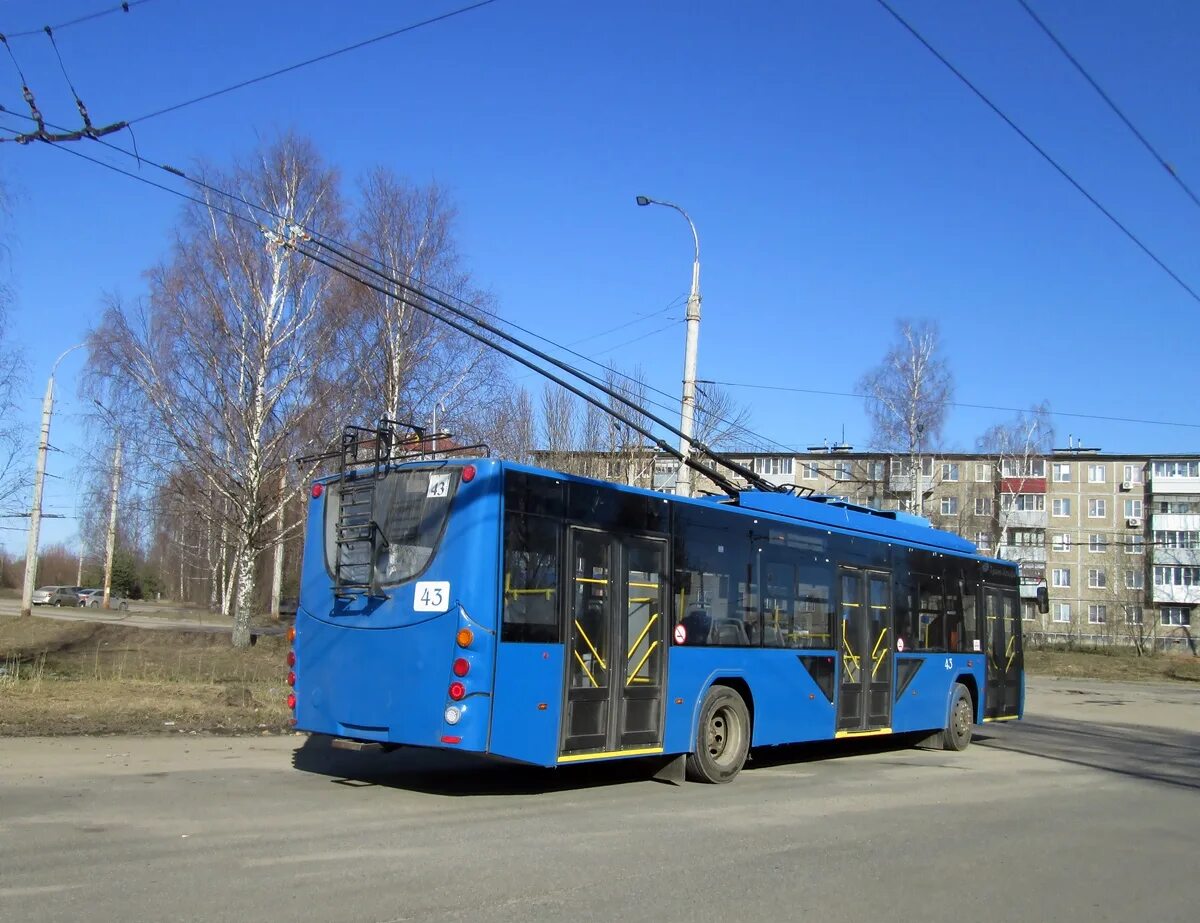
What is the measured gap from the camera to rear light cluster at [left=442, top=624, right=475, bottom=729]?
9.00 m

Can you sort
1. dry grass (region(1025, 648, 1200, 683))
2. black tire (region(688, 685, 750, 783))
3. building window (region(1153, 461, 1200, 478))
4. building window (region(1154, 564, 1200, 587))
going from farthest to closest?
building window (region(1153, 461, 1200, 478)) < building window (region(1154, 564, 1200, 587)) < dry grass (region(1025, 648, 1200, 683)) < black tire (region(688, 685, 750, 783))

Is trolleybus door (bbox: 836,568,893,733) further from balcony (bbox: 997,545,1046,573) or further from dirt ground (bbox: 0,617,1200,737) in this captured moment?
balcony (bbox: 997,545,1046,573)

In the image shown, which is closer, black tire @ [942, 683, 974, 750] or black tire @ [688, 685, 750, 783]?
black tire @ [688, 685, 750, 783]

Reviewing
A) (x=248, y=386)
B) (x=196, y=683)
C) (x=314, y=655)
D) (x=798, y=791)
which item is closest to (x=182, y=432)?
(x=248, y=386)

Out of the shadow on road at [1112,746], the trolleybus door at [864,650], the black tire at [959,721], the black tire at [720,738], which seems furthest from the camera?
the black tire at [959,721]

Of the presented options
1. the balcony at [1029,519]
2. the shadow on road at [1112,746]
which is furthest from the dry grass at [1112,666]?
the shadow on road at [1112,746]

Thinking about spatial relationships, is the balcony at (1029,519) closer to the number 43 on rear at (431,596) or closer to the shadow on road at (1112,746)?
the shadow on road at (1112,746)

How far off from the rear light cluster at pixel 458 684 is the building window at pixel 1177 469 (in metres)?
77.0

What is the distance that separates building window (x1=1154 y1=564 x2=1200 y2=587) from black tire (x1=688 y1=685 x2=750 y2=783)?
70.5 metres

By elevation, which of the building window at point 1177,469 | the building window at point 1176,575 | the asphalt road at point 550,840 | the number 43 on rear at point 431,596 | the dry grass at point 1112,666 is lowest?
the dry grass at point 1112,666

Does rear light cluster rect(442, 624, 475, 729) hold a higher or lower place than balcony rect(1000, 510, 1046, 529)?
lower

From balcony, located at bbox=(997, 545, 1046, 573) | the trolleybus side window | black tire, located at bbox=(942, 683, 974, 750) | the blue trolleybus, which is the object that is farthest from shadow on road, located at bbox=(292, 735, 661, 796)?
balcony, located at bbox=(997, 545, 1046, 573)

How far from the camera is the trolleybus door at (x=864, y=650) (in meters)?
13.9

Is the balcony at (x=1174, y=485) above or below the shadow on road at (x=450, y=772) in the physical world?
above
